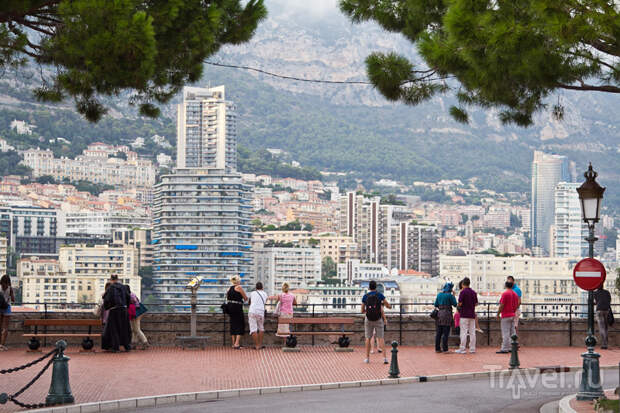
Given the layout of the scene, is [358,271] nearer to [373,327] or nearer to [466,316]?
[466,316]

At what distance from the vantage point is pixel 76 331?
1673 cm

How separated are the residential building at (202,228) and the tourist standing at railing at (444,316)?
484ft

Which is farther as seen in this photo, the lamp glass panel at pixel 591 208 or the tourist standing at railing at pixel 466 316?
A: the tourist standing at railing at pixel 466 316

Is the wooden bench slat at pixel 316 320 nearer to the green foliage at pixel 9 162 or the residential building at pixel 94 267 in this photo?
the residential building at pixel 94 267

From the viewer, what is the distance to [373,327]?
14766mm

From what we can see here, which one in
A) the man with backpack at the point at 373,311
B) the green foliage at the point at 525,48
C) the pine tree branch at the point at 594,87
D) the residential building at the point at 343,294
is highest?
the green foliage at the point at 525,48

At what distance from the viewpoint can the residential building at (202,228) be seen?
6604 inches

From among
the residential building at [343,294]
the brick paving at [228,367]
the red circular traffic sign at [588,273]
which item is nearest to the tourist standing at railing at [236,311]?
the brick paving at [228,367]

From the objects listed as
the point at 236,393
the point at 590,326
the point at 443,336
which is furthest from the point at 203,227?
the point at 590,326

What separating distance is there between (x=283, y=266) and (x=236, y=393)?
16712cm

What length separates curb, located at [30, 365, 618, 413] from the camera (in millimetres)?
9914

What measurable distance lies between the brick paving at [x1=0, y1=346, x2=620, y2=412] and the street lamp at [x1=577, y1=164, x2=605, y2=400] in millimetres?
3236

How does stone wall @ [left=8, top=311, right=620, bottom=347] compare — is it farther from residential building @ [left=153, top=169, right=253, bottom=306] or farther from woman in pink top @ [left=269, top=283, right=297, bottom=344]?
→ residential building @ [left=153, top=169, right=253, bottom=306]

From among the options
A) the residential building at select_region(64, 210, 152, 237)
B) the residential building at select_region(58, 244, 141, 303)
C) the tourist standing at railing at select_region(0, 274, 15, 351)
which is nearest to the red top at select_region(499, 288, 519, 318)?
the tourist standing at railing at select_region(0, 274, 15, 351)
